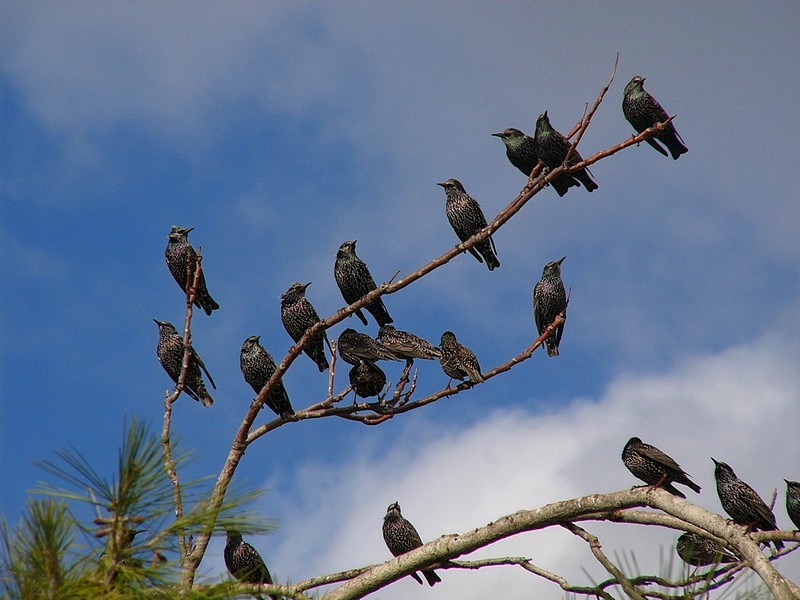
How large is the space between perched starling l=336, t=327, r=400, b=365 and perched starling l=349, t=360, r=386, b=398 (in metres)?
0.10

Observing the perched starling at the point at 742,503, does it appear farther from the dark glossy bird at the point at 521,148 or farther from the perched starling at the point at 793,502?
the dark glossy bird at the point at 521,148

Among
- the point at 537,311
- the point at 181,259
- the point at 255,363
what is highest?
the point at 181,259

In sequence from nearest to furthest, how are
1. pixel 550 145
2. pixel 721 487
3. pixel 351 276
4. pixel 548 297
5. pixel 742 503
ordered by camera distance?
pixel 742 503
pixel 721 487
pixel 351 276
pixel 548 297
pixel 550 145

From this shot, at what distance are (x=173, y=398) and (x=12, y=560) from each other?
3.65 metres

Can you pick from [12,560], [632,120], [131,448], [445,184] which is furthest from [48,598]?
[632,120]

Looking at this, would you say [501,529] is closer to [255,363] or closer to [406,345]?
[406,345]

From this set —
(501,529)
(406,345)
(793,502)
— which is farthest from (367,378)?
(793,502)

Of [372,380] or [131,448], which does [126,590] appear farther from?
[372,380]

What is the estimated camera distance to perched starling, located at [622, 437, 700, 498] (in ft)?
24.2

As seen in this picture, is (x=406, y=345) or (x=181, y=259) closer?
(x=406, y=345)

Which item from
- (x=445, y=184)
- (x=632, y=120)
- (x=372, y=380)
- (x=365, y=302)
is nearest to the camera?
(x=365, y=302)

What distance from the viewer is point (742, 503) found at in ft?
25.7

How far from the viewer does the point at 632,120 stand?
32.2ft

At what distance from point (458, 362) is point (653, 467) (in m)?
Result: 2.02
